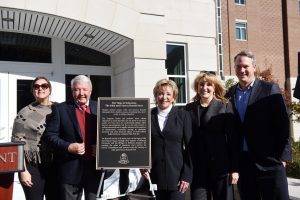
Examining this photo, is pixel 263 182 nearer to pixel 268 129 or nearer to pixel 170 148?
pixel 268 129

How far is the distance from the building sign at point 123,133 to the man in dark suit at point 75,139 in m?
0.18

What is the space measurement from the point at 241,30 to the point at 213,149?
89.0ft

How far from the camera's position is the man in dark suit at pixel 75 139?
4324 millimetres

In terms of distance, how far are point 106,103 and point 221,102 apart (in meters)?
1.40

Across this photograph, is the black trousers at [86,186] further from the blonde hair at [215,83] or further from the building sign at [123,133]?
the blonde hair at [215,83]

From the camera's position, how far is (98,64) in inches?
414

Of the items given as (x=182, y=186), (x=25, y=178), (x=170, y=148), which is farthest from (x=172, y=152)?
(x=25, y=178)

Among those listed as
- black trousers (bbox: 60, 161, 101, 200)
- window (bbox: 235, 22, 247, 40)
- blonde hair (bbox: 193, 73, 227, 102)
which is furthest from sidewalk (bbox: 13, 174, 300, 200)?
window (bbox: 235, 22, 247, 40)

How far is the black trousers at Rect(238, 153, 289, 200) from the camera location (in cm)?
414

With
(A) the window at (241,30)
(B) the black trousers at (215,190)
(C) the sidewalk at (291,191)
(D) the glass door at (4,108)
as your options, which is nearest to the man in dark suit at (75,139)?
(B) the black trousers at (215,190)

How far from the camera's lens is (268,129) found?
417cm

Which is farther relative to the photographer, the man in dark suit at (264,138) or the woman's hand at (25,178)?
A: the woman's hand at (25,178)

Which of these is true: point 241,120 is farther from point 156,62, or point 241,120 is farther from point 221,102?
point 156,62

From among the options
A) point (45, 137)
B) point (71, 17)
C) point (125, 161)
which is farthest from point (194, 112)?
point (71, 17)
